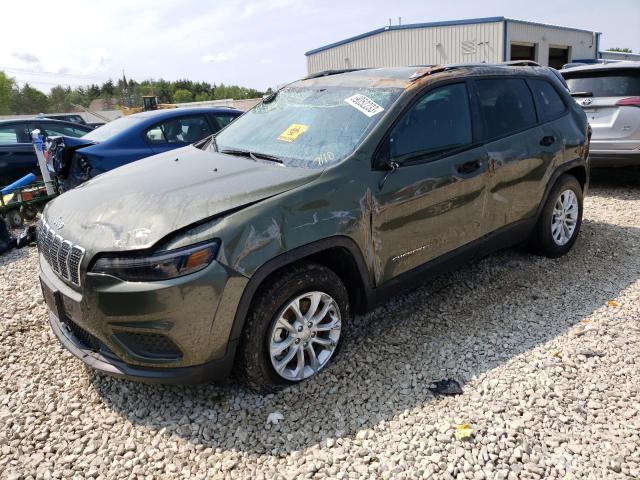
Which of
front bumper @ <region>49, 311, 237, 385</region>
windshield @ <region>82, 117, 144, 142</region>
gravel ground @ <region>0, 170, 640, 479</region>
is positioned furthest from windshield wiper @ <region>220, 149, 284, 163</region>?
windshield @ <region>82, 117, 144, 142</region>

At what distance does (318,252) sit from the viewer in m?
2.97

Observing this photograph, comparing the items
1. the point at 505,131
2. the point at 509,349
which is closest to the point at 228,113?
the point at 505,131

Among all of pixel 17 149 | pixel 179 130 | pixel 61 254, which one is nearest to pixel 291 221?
pixel 61 254

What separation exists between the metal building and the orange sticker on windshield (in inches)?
755

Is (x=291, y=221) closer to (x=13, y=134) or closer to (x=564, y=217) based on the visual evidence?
(x=564, y=217)

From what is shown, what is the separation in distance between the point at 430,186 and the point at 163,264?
1815 millimetres

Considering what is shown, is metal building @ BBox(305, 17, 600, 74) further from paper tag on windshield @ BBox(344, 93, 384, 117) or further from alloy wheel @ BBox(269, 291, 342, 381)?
alloy wheel @ BBox(269, 291, 342, 381)

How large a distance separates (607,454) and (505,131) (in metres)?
2.47

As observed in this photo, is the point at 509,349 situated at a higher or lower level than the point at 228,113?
lower

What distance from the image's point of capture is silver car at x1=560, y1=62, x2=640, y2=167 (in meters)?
6.82

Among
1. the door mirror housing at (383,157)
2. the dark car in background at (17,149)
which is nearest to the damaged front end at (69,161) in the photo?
the dark car in background at (17,149)

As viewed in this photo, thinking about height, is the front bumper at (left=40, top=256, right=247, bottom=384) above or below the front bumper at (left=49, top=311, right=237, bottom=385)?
above

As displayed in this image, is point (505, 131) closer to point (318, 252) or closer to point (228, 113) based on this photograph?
point (318, 252)

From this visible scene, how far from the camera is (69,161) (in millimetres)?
6422
